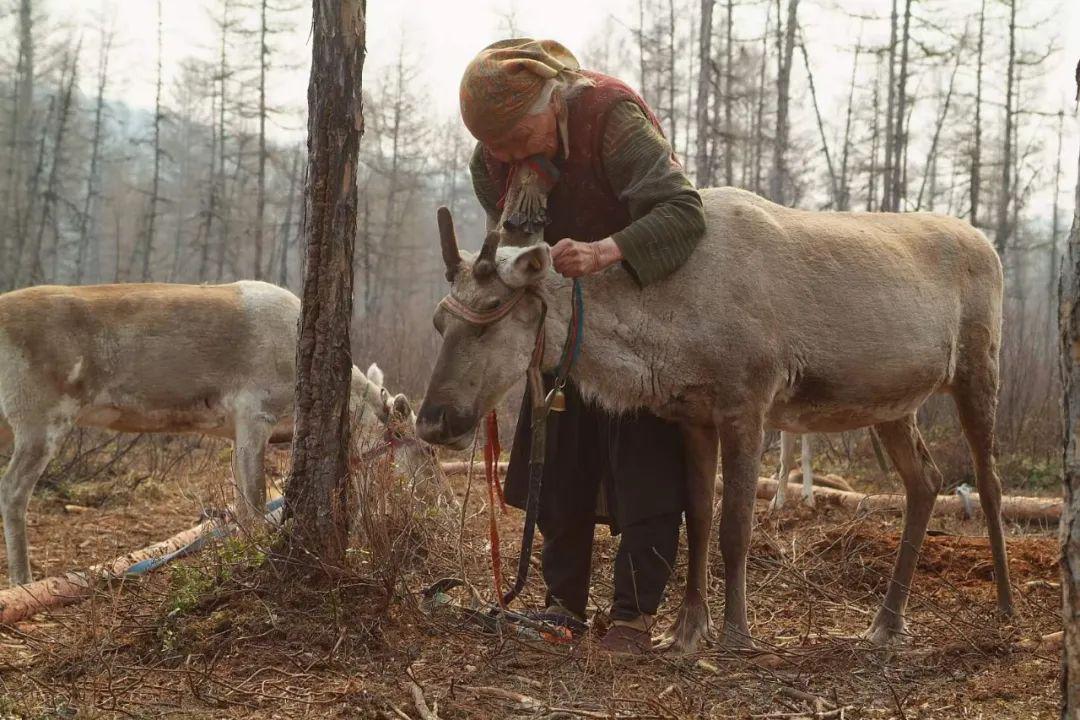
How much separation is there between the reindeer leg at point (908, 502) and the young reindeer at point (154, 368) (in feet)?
10.2

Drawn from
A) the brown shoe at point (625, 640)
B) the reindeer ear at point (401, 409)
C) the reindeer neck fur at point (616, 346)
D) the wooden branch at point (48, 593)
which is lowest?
Answer: the wooden branch at point (48, 593)

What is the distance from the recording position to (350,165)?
4184 millimetres

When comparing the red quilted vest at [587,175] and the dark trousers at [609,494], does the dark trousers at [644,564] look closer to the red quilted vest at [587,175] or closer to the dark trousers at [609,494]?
the dark trousers at [609,494]

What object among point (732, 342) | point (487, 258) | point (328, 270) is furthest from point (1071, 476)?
point (328, 270)

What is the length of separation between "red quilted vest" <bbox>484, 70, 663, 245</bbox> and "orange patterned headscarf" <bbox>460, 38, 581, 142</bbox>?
0.20 meters

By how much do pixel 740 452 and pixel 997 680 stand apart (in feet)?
3.95

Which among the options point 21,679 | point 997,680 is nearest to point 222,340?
point 21,679

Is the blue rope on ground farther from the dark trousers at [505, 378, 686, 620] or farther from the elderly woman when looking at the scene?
the elderly woman

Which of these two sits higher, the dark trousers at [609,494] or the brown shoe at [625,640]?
the dark trousers at [609,494]

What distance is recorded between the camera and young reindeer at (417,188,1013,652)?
12.1ft

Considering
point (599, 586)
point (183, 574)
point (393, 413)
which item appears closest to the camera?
point (183, 574)

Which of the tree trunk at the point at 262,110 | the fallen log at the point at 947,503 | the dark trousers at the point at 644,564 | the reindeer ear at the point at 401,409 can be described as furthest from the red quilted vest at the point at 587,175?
the tree trunk at the point at 262,110

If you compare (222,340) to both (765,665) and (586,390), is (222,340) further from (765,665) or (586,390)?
(765,665)

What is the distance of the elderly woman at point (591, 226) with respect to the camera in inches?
146
